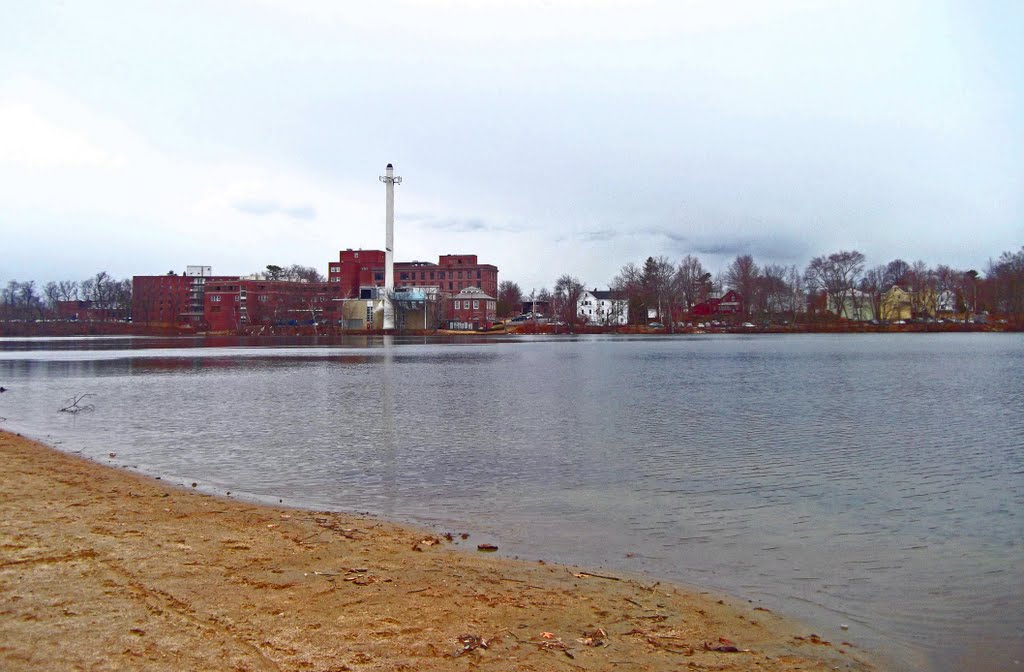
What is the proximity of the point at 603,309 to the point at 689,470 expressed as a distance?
179421 mm

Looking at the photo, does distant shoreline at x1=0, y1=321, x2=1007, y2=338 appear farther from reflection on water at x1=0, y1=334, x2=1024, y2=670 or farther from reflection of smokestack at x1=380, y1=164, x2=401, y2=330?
reflection on water at x1=0, y1=334, x2=1024, y2=670

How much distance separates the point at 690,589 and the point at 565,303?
156 metres

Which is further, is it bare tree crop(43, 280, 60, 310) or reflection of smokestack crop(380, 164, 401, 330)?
bare tree crop(43, 280, 60, 310)

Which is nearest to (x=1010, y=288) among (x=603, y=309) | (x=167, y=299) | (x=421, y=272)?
(x=603, y=309)

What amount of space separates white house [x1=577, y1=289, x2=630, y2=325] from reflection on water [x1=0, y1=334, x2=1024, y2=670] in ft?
430

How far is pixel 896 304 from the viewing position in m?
154

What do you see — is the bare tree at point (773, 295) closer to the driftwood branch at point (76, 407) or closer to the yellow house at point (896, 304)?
the yellow house at point (896, 304)

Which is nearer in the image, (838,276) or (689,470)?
(689,470)

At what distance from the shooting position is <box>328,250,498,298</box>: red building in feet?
541

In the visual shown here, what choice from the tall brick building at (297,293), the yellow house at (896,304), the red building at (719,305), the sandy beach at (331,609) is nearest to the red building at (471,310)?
the tall brick building at (297,293)

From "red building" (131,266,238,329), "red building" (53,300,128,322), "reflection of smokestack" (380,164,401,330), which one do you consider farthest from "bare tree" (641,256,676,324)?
"red building" (53,300,128,322)

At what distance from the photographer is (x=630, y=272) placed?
17162 cm

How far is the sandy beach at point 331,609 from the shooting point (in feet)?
19.4

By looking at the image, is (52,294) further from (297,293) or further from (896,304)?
(896,304)
